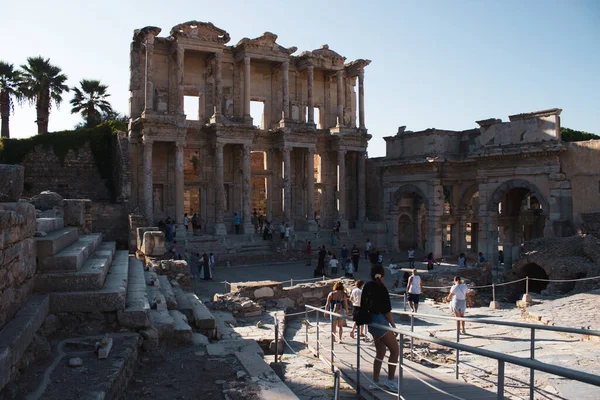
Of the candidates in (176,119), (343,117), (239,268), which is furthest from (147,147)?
(343,117)

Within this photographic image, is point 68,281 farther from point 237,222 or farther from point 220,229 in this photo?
point 237,222

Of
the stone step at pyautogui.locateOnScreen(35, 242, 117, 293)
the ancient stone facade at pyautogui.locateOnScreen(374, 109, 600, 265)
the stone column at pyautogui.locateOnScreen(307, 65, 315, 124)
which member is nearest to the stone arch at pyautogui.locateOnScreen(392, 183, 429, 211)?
the ancient stone facade at pyautogui.locateOnScreen(374, 109, 600, 265)

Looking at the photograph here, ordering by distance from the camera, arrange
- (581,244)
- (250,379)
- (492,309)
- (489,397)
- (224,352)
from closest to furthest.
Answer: (489,397)
(250,379)
(224,352)
(492,309)
(581,244)

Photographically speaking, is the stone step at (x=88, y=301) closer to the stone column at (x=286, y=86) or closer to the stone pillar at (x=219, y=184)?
the stone pillar at (x=219, y=184)

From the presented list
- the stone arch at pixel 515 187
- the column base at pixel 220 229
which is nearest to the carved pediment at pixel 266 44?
the column base at pixel 220 229

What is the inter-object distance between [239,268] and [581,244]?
14.3m

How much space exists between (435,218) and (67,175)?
66.3 feet

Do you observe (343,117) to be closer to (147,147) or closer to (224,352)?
(147,147)

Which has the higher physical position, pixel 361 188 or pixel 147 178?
pixel 147 178

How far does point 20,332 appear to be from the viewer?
5.51 meters

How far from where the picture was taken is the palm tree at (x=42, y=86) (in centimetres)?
3284

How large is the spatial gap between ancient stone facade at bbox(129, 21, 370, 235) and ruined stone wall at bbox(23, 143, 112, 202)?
105 inches

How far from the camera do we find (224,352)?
25.3 feet

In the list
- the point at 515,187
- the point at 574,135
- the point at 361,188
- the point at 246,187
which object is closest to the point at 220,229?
the point at 246,187
